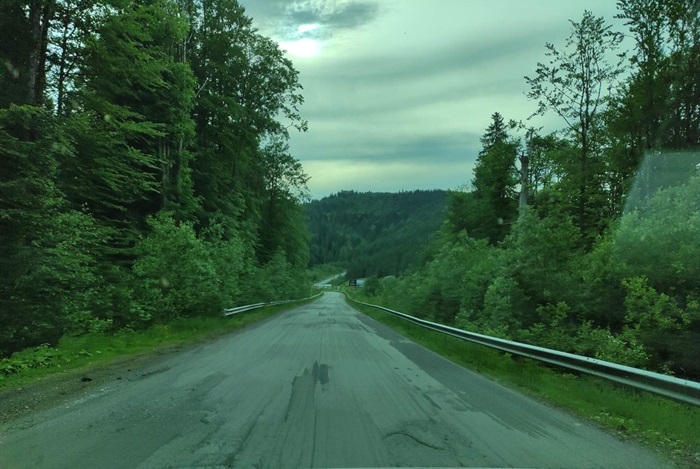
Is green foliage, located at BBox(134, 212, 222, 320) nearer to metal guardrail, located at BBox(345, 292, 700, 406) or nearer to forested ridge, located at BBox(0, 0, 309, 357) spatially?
forested ridge, located at BBox(0, 0, 309, 357)

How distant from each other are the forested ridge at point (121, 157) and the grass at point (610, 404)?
34.9 ft

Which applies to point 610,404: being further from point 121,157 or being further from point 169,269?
point 121,157

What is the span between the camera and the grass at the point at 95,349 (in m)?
9.61

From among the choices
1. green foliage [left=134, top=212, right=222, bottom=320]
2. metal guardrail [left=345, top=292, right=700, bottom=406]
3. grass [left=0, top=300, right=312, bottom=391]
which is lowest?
grass [left=0, top=300, right=312, bottom=391]

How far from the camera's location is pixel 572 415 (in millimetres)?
6871

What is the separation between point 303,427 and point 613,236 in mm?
11676

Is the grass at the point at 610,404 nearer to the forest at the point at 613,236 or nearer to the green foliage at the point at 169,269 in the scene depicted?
the forest at the point at 613,236

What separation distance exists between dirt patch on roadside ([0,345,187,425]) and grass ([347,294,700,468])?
7339 millimetres

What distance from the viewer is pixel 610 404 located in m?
7.26

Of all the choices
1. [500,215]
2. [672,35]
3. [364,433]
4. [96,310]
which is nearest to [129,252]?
[96,310]

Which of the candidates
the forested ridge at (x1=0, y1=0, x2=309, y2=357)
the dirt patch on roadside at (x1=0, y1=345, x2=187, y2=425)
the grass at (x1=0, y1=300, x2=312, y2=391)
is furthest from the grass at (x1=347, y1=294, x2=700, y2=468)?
the forested ridge at (x1=0, y1=0, x2=309, y2=357)

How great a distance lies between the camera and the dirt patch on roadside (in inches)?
264

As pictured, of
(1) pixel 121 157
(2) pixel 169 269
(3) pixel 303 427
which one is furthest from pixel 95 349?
(1) pixel 121 157

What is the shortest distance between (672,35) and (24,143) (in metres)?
25.5
